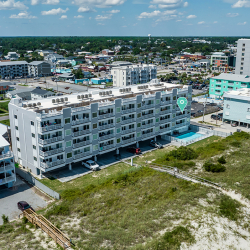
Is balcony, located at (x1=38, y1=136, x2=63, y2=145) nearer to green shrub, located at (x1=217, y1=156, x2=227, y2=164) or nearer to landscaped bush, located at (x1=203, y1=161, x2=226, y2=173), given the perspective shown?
landscaped bush, located at (x1=203, y1=161, x2=226, y2=173)

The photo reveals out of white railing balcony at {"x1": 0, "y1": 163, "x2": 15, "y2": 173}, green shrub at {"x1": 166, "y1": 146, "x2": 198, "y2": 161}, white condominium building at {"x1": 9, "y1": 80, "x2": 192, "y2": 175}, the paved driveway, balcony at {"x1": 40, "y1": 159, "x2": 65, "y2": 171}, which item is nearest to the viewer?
Answer: the paved driveway

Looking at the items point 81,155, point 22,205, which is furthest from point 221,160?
point 22,205

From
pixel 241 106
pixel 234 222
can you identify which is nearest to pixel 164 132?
pixel 241 106

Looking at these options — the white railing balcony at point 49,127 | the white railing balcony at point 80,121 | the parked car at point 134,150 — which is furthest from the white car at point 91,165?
the parked car at point 134,150

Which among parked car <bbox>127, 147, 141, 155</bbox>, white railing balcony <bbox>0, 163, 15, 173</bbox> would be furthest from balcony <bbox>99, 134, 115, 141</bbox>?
Answer: white railing balcony <bbox>0, 163, 15, 173</bbox>

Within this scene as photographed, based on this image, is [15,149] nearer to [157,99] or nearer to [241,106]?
[157,99]
